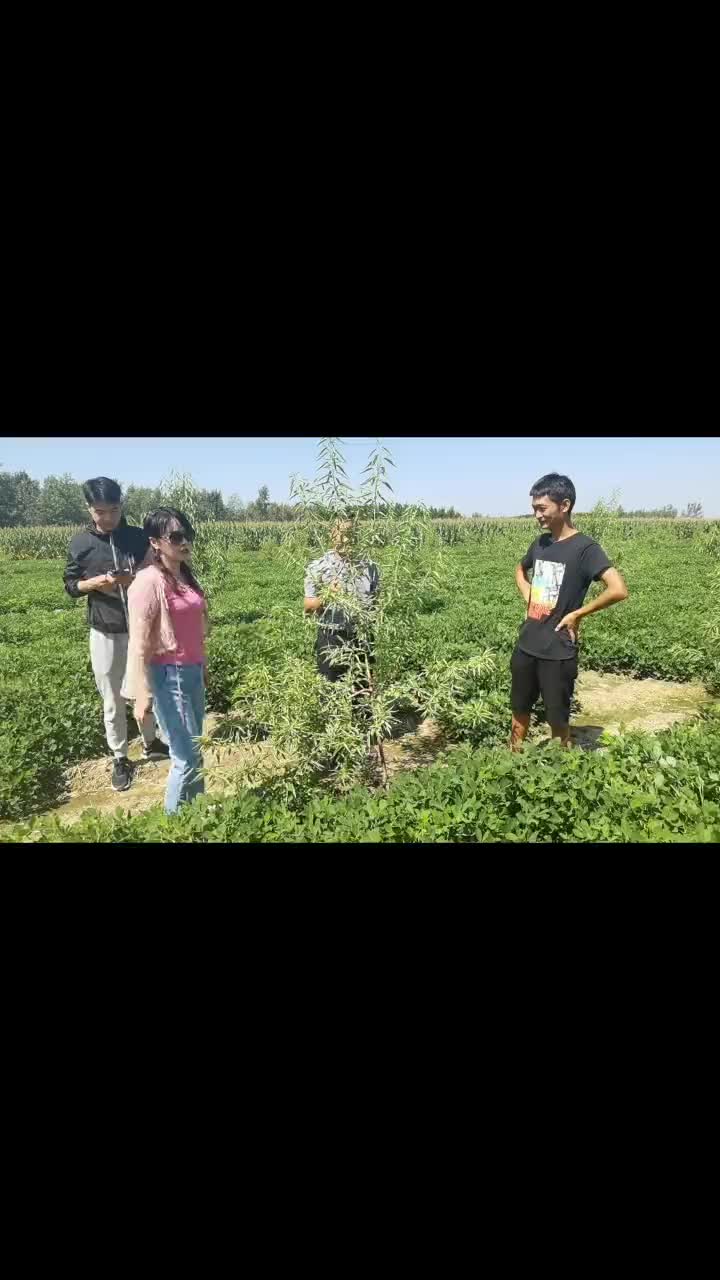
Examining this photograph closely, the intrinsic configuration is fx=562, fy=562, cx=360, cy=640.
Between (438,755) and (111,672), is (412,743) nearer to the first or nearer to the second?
(438,755)

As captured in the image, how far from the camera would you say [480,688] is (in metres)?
6.04

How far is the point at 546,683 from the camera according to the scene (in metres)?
4.04

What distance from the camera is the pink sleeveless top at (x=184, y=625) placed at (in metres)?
3.34

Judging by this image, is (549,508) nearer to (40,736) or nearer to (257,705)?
(257,705)

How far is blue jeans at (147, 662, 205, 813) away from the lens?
11.2ft

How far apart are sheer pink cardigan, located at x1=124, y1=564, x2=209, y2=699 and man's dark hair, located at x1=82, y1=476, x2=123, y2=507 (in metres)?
1.06

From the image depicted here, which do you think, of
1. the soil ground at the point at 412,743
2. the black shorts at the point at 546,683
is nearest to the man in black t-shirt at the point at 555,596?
the black shorts at the point at 546,683

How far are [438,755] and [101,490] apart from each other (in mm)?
3420

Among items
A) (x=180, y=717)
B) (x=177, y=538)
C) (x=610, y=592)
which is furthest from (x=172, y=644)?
(x=610, y=592)

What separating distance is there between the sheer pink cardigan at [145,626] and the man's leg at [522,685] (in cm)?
245

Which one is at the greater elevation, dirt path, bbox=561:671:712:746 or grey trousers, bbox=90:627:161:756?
grey trousers, bbox=90:627:161:756

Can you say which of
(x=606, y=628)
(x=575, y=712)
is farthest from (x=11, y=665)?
(x=606, y=628)

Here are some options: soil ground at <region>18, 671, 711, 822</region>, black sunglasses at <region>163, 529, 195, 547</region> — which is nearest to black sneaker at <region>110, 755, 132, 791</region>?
soil ground at <region>18, 671, 711, 822</region>

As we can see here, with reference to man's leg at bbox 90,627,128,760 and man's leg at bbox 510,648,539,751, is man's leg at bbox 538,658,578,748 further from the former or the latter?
man's leg at bbox 90,627,128,760
